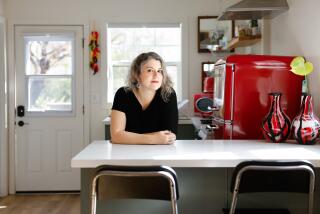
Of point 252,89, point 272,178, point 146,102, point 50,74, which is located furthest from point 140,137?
point 50,74

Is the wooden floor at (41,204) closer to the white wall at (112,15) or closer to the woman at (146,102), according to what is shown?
the white wall at (112,15)

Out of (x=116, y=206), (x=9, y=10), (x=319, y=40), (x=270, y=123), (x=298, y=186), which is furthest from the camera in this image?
(x=9, y=10)

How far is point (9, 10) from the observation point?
4691mm

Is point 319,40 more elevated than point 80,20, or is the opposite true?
point 80,20

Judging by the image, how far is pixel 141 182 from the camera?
5.62ft

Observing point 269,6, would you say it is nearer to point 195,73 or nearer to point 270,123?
point 270,123

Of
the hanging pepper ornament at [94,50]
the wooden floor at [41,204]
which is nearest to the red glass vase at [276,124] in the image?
the wooden floor at [41,204]

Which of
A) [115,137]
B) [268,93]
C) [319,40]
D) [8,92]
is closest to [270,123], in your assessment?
[268,93]

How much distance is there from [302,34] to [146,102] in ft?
4.21

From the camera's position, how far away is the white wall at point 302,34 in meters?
2.73

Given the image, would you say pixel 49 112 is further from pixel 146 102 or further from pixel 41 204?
pixel 146 102

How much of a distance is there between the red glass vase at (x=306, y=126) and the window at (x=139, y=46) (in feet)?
8.16

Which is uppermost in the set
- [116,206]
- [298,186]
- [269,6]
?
[269,6]

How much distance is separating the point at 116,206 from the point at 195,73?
116 inches
